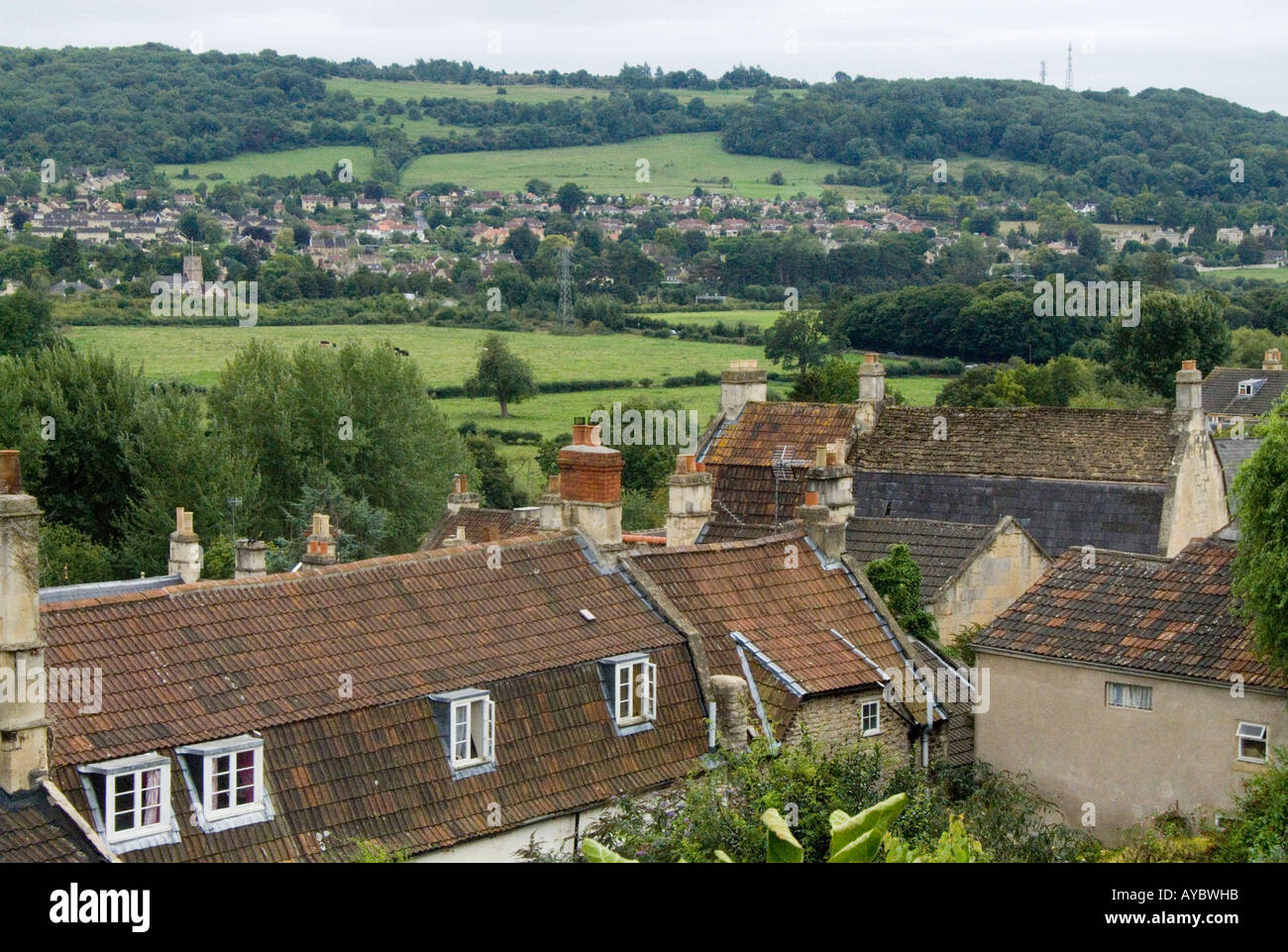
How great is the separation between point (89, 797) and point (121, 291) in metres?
127

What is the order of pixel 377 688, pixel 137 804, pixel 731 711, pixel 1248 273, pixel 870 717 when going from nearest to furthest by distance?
pixel 137 804
pixel 377 688
pixel 731 711
pixel 870 717
pixel 1248 273

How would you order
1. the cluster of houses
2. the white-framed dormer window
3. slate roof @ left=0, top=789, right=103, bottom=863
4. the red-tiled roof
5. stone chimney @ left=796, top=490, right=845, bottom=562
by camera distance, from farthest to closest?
1. stone chimney @ left=796, top=490, right=845, bottom=562
2. the white-framed dormer window
3. the red-tiled roof
4. the cluster of houses
5. slate roof @ left=0, top=789, right=103, bottom=863

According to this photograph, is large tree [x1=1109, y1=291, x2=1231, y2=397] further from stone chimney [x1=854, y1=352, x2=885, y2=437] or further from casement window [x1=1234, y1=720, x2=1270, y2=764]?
casement window [x1=1234, y1=720, x2=1270, y2=764]

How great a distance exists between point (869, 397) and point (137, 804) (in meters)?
27.5

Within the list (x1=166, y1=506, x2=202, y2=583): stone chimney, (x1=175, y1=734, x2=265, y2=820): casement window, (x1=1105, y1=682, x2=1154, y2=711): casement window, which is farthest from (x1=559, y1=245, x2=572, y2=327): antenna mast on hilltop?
(x1=175, y1=734, x2=265, y2=820): casement window

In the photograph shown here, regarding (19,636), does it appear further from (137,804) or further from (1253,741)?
(1253,741)

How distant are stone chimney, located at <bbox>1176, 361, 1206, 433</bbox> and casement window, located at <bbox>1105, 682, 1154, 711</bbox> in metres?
14.6

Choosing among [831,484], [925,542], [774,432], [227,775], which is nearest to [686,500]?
[831,484]

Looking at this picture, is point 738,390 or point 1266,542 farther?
point 738,390

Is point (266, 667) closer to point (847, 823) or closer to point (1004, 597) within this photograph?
point (847, 823)

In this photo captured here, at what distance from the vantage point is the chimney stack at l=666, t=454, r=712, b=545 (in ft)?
105

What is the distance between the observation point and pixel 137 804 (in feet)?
56.7

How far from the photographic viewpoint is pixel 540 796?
2019 centimetres

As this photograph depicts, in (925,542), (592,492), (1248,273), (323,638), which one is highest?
(1248,273)
